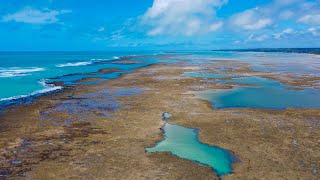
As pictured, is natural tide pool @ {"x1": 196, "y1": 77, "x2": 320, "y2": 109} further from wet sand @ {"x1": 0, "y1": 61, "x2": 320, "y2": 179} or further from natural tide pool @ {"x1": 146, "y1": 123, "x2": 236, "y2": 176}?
natural tide pool @ {"x1": 146, "y1": 123, "x2": 236, "y2": 176}

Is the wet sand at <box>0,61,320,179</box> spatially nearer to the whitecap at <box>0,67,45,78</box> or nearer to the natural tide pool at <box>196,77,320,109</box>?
the natural tide pool at <box>196,77,320,109</box>

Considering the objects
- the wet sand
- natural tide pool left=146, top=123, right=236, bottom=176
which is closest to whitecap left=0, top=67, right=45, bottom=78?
the wet sand

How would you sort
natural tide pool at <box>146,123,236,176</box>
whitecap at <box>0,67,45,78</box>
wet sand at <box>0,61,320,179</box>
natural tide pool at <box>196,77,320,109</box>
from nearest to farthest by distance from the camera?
wet sand at <box>0,61,320,179</box> < natural tide pool at <box>146,123,236,176</box> < natural tide pool at <box>196,77,320,109</box> < whitecap at <box>0,67,45,78</box>

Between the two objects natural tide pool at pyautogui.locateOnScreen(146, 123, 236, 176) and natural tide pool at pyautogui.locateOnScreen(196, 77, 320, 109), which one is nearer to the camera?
natural tide pool at pyautogui.locateOnScreen(146, 123, 236, 176)

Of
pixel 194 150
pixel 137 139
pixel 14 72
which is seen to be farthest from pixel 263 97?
pixel 14 72

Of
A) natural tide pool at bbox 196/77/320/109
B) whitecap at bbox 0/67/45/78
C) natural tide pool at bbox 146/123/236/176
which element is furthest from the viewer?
whitecap at bbox 0/67/45/78

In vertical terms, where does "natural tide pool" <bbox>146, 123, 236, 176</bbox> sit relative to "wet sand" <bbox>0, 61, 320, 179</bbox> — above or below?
below

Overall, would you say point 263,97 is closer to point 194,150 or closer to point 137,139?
point 194,150
